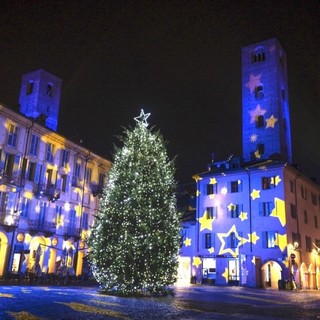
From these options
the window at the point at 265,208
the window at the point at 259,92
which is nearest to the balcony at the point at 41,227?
the window at the point at 265,208

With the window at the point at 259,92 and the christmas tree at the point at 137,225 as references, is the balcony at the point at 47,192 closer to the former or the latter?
the christmas tree at the point at 137,225

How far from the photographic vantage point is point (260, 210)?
4119 cm

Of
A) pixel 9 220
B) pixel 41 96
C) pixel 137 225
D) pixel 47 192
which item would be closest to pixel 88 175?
pixel 47 192

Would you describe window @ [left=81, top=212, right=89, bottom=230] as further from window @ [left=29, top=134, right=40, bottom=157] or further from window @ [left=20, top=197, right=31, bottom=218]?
window @ [left=29, top=134, right=40, bottom=157]

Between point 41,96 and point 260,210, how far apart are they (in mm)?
32491

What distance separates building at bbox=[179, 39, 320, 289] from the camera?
3984cm

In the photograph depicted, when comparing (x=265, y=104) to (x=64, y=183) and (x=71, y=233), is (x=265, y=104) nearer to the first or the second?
(x=64, y=183)

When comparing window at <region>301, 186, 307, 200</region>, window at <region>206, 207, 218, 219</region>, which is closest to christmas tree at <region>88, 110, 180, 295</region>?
window at <region>206, 207, 218, 219</region>

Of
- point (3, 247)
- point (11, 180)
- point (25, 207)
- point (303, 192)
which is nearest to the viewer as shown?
point (3, 247)

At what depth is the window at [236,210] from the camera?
43000 millimetres

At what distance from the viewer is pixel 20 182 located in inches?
1307

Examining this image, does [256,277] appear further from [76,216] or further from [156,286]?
[156,286]

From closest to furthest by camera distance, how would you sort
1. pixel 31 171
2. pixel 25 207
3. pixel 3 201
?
pixel 3 201 < pixel 25 207 < pixel 31 171

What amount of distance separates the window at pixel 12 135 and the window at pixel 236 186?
2376cm
